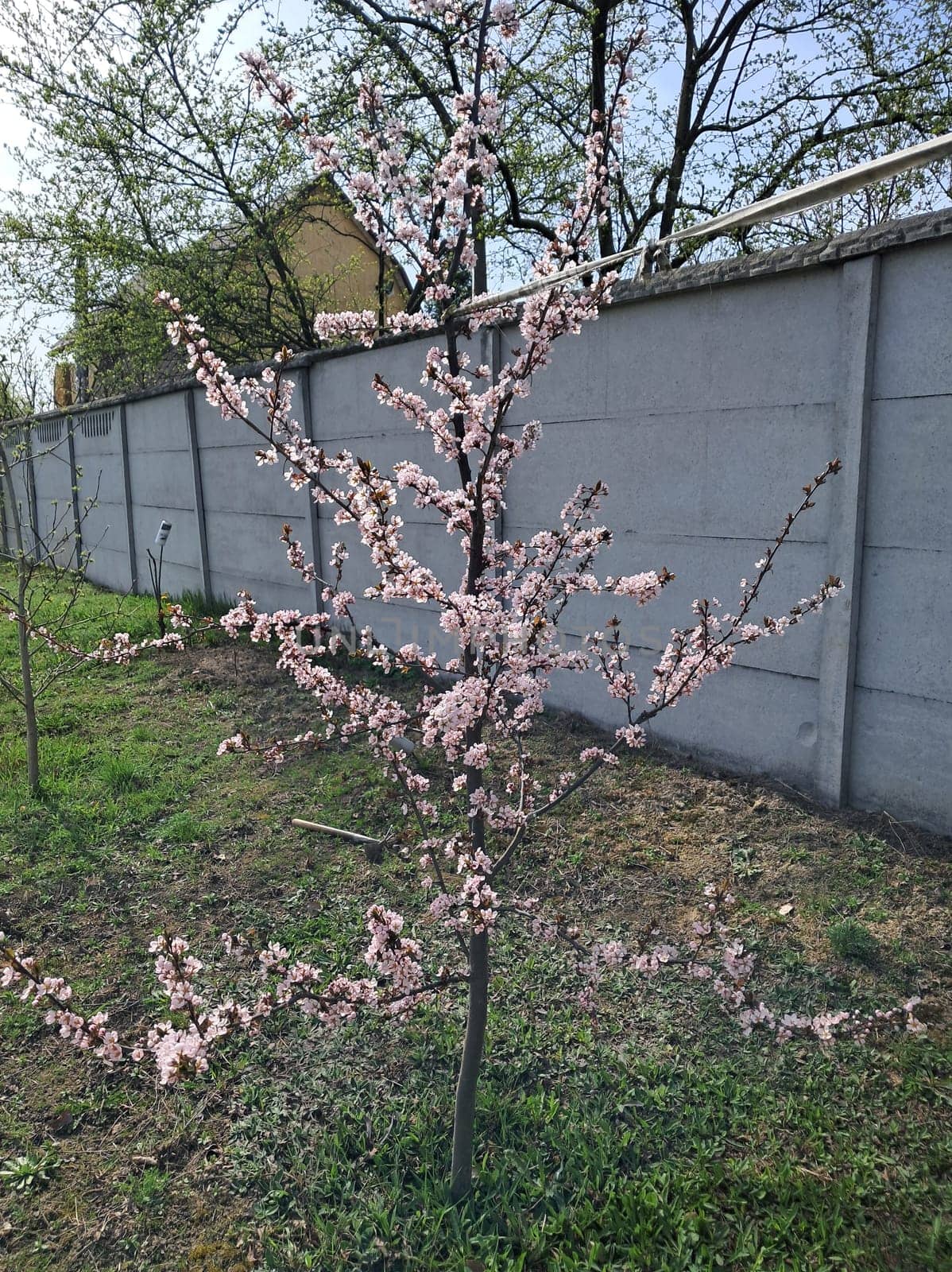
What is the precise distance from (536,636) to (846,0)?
9.02 m

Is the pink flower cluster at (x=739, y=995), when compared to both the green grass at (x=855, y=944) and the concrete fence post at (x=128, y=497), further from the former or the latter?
the concrete fence post at (x=128, y=497)

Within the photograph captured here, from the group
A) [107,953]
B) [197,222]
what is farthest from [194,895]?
[197,222]

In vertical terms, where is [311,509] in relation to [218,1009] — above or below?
above

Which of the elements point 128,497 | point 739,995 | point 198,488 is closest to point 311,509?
point 198,488

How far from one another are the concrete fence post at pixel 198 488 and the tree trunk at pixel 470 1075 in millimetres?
7275

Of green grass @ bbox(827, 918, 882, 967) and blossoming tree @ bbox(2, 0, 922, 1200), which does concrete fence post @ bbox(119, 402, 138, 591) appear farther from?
green grass @ bbox(827, 918, 882, 967)

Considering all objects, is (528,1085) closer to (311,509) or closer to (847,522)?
(847,522)

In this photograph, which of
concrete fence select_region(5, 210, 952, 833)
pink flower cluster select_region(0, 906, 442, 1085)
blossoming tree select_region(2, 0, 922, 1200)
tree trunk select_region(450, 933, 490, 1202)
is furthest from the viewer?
concrete fence select_region(5, 210, 952, 833)

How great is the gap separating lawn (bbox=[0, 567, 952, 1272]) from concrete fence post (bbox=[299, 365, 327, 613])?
10.4ft

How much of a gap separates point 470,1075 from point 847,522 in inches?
102

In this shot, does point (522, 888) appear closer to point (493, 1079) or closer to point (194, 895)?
point (493, 1079)

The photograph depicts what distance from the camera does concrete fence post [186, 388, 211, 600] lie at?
8773 millimetres

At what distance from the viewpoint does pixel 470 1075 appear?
2170 mm

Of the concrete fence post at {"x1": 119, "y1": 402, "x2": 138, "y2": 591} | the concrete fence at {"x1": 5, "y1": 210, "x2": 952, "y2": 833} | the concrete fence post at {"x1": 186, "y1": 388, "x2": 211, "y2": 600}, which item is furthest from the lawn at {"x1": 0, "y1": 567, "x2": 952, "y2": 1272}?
the concrete fence post at {"x1": 119, "y1": 402, "x2": 138, "y2": 591}
